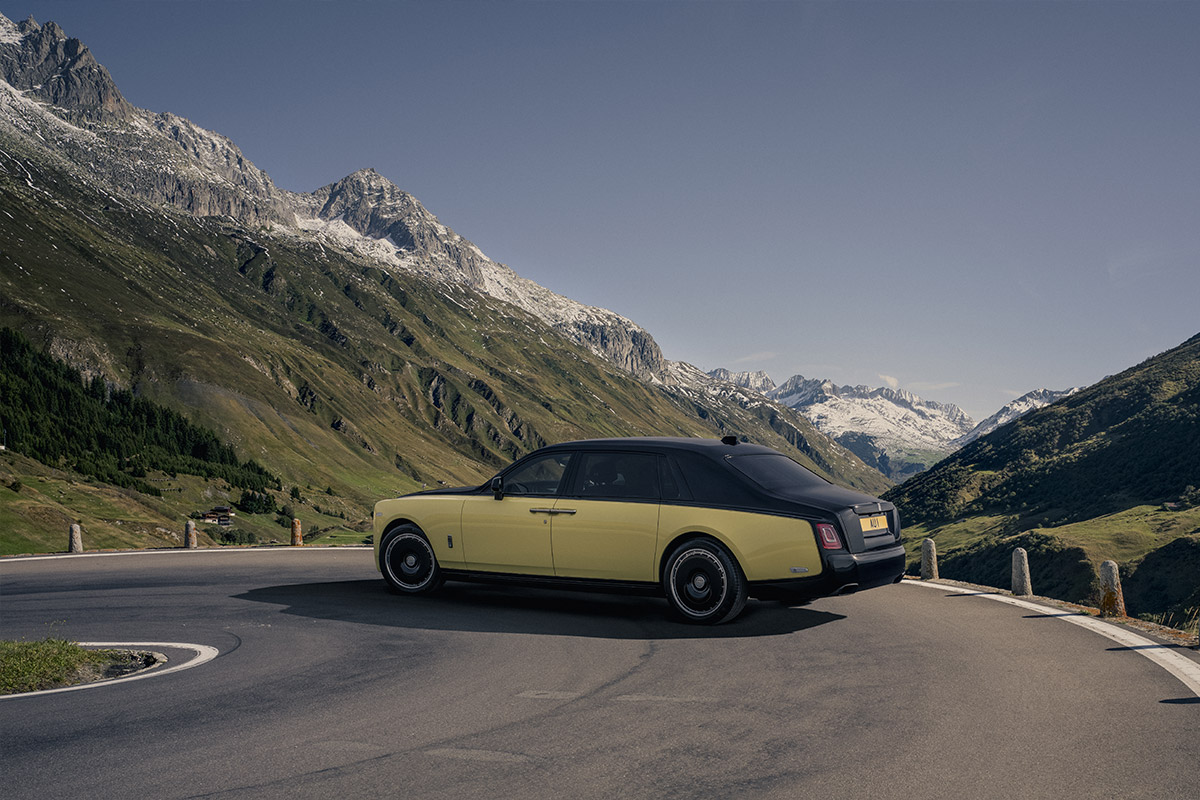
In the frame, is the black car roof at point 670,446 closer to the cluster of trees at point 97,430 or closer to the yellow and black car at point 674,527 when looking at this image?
the yellow and black car at point 674,527

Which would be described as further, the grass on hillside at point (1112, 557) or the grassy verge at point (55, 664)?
the grass on hillside at point (1112, 557)

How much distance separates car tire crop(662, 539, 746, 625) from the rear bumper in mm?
233

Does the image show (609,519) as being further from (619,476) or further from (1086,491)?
(1086,491)

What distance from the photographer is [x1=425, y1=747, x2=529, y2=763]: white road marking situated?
5.36 meters

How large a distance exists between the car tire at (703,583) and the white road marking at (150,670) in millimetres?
4795

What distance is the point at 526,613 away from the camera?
10.9 meters

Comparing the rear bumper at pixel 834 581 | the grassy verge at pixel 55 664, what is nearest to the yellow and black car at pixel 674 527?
the rear bumper at pixel 834 581

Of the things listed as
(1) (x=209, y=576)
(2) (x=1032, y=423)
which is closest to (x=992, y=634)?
(1) (x=209, y=576)

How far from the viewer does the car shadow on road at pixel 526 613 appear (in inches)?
385

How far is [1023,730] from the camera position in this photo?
19.7 ft

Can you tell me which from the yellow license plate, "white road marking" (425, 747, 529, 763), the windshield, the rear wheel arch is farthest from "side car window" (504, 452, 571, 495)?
"white road marking" (425, 747, 529, 763)

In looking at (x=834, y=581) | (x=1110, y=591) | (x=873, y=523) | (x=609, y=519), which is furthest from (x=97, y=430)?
(x=1110, y=591)

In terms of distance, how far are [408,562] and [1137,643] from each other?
8746 millimetres

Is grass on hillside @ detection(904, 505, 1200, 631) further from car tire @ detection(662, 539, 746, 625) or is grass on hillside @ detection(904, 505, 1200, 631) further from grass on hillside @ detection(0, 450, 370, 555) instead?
car tire @ detection(662, 539, 746, 625)
